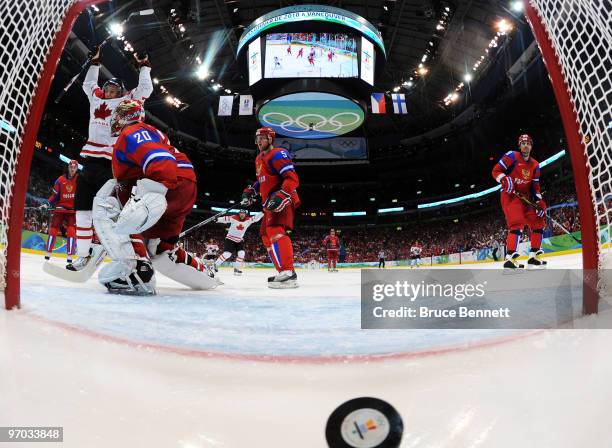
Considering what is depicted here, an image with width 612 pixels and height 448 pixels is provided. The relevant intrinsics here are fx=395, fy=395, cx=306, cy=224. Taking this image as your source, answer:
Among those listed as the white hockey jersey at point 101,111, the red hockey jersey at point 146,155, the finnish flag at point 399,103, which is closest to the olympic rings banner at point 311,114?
the finnish flag at point 399,103

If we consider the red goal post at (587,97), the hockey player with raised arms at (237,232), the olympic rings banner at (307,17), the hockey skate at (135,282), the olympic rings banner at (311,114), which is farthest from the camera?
the olympic rings banner at (311,114)

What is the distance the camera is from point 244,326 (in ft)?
4.91

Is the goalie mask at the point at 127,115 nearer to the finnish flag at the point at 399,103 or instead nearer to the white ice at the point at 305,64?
the white ice at the point at 305,64

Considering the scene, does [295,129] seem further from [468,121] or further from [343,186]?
[343,186]

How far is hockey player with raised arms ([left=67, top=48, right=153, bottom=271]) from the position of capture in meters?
3.12

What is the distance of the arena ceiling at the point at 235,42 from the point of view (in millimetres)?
11305

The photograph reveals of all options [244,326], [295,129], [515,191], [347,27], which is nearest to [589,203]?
[244,326]

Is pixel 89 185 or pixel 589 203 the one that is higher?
pixel 89 185

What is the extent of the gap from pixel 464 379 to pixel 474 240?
19.6 meters

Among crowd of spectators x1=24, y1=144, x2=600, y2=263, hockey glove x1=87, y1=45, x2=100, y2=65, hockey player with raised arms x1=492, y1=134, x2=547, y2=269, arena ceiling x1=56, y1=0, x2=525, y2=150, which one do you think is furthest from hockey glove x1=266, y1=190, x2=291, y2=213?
crowd of spectators x1=24, y1=144, x2=600, y2=263

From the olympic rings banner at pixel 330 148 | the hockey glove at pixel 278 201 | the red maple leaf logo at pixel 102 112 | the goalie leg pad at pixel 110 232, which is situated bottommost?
the goalie leg pad at pixel 110 232

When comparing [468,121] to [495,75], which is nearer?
[495,75]

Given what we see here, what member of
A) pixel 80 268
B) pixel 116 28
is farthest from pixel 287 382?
pixel 116 28

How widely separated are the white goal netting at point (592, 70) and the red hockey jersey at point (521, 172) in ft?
8.64
